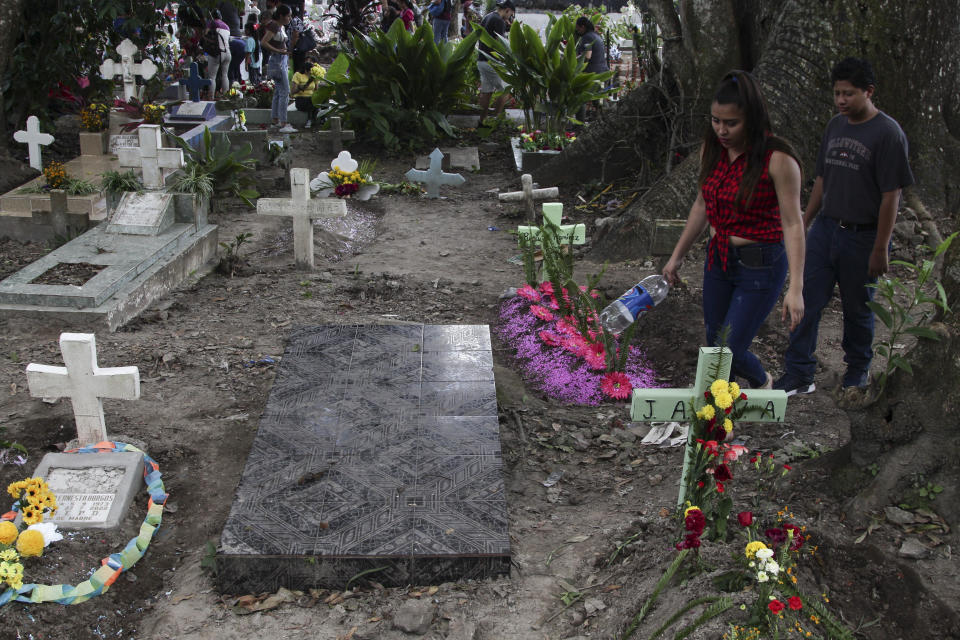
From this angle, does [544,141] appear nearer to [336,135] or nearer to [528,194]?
[336,135]

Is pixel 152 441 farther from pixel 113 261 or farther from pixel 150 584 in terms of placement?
pixel 113 261

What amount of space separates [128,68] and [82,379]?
20.1 ft

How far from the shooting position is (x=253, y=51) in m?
15.9

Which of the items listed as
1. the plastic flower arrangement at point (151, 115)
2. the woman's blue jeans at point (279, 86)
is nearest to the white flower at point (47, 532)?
the plastic flower arrangement at point (151, 115)

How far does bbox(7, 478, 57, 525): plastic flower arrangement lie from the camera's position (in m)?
2.97

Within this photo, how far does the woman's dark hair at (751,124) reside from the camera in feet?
10.7

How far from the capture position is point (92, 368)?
3.54 m

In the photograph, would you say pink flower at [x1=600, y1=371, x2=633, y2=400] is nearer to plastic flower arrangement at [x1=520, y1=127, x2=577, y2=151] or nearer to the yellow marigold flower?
the yellow marigold flower

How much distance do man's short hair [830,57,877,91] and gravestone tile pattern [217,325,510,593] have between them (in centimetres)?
205

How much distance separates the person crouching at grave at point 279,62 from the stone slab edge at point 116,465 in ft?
28.0

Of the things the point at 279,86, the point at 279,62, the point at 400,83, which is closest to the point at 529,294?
the point at 400,83

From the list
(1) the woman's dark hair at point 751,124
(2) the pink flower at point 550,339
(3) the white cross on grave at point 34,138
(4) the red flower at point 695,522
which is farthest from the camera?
(3) the white cross on grave at point 34,138

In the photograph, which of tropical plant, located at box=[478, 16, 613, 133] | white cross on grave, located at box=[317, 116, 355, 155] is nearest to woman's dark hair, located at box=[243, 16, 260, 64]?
white cross on grave, located at box=[317, 116, 355, 155]

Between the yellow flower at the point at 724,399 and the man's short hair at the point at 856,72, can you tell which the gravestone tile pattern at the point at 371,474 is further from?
the man's short hair at the point at 856,72
